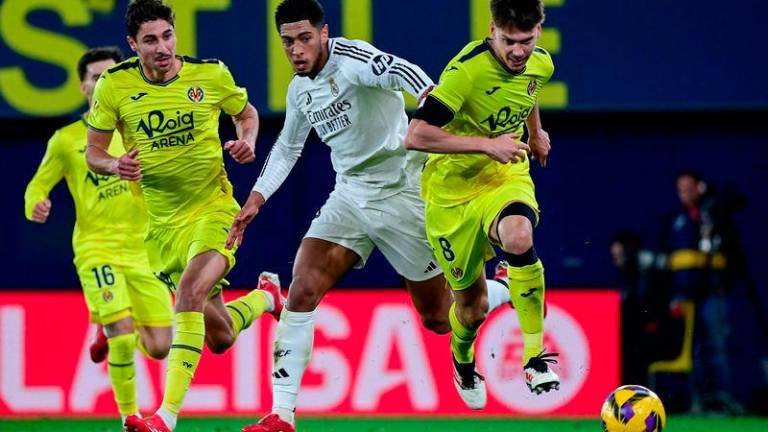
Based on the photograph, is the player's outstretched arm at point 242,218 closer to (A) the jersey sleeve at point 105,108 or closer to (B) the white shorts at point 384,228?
(B) the white shorts at point 384,228

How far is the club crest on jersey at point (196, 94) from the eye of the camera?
876cm

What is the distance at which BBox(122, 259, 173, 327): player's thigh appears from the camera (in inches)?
413

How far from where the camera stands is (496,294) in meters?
9.19

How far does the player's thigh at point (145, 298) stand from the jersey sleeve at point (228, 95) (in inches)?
73.9


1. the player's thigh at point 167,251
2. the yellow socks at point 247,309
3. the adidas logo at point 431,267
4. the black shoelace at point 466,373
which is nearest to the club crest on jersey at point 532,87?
the adidas logo at point 431,267

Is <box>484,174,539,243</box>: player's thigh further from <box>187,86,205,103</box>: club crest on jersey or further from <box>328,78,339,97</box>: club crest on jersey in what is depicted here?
<box>187,86,205,103</box>: club crest on jersey

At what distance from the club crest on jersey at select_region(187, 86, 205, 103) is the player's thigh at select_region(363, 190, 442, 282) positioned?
1.03m

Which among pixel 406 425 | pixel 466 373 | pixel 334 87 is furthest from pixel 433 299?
pixel 406 425

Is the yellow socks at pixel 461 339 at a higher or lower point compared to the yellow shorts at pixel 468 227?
lower

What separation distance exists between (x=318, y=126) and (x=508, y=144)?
132cm

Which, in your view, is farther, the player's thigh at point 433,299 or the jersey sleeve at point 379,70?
the player's thigh at point 433,299

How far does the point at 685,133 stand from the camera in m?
13.2

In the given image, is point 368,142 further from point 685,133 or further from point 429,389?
point 685,133

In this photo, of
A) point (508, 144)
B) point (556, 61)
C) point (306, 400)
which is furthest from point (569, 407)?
point (508, 144)
